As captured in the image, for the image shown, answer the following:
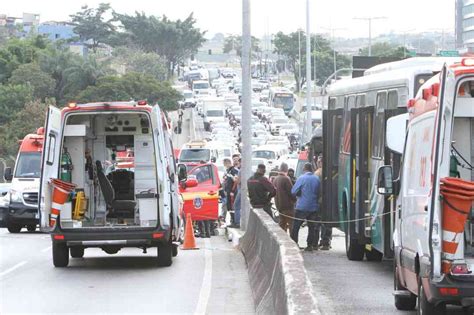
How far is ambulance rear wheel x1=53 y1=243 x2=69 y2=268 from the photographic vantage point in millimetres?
20016

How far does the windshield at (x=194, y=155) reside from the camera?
164 feet

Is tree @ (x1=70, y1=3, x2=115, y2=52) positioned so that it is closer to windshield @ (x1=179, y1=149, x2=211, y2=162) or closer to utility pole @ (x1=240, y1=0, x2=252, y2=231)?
windshield @ (x1=179, y1=149, x2=211, y2=162)

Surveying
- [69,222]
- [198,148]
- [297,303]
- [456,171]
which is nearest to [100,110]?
[69,222]

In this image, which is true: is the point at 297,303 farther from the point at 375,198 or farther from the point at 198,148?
the point at 198,148

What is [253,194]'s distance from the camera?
2530cm

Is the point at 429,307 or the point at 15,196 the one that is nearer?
the point at 429,307

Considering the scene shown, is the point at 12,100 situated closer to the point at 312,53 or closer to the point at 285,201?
the point at 285,201

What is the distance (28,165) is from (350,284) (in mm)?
15786

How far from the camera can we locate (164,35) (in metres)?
156

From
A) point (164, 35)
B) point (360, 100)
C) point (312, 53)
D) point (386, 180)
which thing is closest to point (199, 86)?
point (164, 35)

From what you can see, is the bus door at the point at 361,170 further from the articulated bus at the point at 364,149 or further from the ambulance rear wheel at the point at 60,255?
the ambulance rear wheel at the point at 60,255

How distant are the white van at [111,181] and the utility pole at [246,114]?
19.9ft

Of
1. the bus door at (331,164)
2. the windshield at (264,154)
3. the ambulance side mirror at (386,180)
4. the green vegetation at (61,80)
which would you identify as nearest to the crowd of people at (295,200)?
the bus door at (331,164)

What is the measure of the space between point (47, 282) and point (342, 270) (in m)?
4.85
